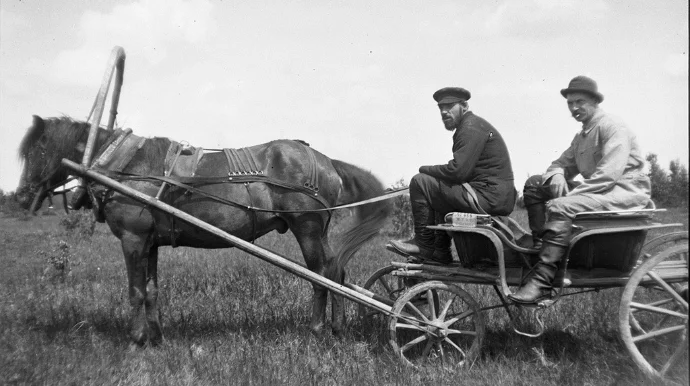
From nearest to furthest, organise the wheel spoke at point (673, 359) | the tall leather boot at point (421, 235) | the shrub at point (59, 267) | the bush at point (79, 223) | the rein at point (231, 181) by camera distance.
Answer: the wheel spoke at point (673, 359) < the tall leather boot at point (421, 235) < the rein at point (231, 181) < the shrub at point (59, 267) < the bush at point (79, 223)

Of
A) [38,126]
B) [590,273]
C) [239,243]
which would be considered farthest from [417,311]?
[38,126]

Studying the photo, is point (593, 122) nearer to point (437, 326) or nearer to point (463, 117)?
point (463, 117)

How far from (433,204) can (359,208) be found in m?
1.24

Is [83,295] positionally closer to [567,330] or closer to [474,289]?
[474,289]

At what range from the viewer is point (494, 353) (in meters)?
4.72

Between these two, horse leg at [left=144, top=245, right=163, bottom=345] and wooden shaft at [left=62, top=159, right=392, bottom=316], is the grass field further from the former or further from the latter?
wooden shaft at [left=62, top=159, right=392, bottom=316]

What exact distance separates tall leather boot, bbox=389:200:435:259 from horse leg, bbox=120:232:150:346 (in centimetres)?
245

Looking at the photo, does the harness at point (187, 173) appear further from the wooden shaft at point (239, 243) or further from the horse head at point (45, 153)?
the horse head at point (45, 153)

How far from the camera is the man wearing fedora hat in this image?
151 inches

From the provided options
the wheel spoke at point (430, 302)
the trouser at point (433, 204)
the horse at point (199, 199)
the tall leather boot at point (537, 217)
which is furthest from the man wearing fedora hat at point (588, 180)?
the horse at point (199, 199)

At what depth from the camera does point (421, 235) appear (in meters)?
4.63

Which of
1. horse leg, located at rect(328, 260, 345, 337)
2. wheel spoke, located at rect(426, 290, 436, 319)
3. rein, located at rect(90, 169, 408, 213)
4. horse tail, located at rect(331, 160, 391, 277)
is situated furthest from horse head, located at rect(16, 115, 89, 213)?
wheel spoke, located at rect(426, 290, 436, 319)

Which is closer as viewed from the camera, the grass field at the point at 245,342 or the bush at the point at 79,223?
the grass field at the point at 245,342

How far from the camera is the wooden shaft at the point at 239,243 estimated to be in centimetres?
450
